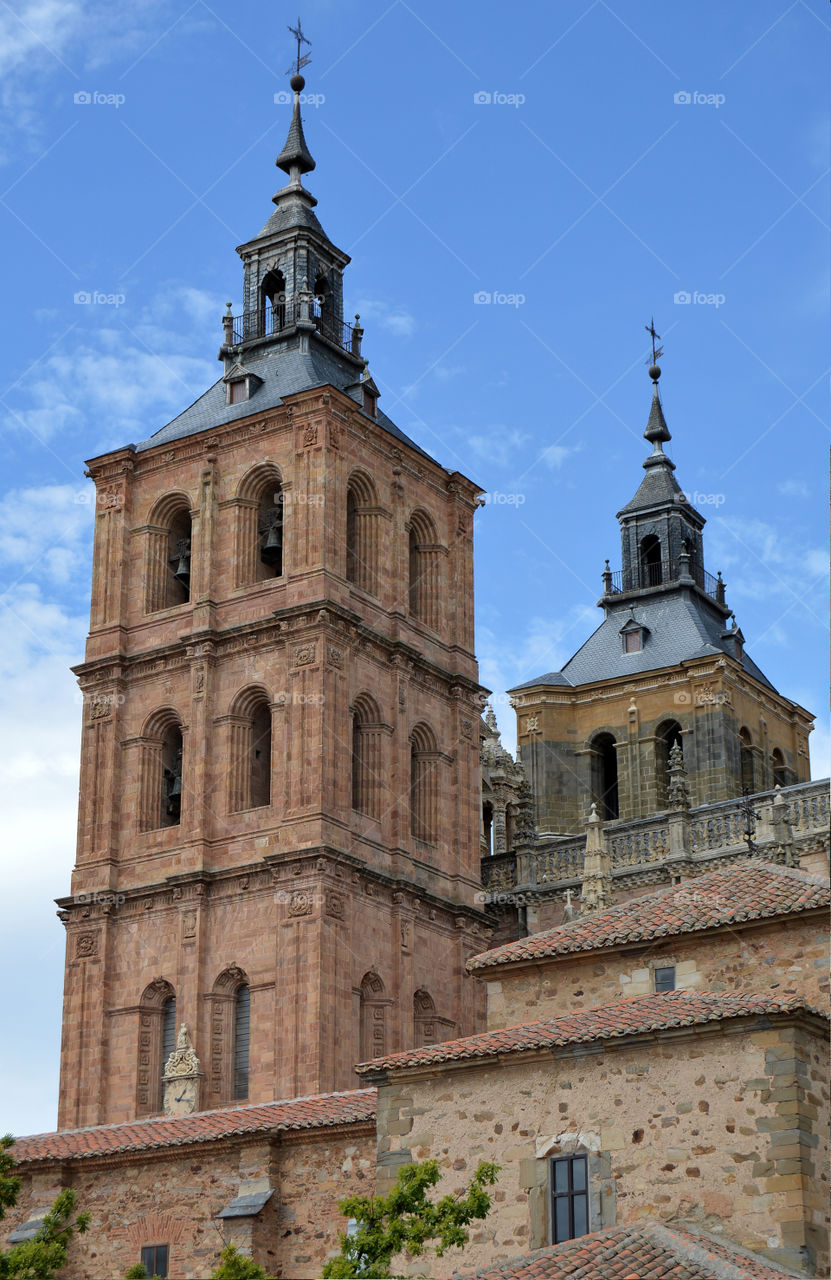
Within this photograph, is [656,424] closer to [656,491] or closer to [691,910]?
[656,491]

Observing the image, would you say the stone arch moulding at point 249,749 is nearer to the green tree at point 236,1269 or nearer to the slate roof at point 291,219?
the slate roof at point 291,219

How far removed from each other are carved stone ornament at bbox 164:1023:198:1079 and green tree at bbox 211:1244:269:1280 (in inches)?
719

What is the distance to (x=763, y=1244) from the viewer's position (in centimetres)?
2397

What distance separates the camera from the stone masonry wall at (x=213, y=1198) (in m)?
30.5

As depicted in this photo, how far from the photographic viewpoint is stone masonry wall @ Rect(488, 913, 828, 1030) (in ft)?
→ 91.0

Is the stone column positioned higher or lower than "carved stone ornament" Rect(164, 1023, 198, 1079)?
higher

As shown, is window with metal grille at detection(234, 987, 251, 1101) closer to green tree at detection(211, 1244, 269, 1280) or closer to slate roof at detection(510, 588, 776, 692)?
slate roof at detection(510, 588, 776, 692)

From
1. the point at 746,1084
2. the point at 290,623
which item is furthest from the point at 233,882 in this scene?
the point at 746,1084

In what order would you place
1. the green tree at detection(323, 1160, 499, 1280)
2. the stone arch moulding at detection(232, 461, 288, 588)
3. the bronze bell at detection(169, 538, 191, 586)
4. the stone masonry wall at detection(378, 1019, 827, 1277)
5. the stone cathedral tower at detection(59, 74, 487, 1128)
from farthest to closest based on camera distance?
the bronze bell at detection(169, 538, 191, 586), the stone arch moulding at detection(232, 461, 288, 588), the stone cathedral tower at detection(59, 74, 487, 1128), the stone masonry wall at detection(378, 1019, 827, 1277), the green tree at detection(323, 1160, 499, 1280)

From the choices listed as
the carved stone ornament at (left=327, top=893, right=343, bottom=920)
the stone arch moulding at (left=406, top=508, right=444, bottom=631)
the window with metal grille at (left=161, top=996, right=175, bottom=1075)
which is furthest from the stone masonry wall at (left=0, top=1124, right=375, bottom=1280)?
the stone arch moulding at (left=406, top=508, right=444, bottom=631)

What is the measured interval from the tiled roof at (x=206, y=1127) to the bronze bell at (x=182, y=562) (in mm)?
18693

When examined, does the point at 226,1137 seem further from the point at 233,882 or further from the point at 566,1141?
the point at 233,882

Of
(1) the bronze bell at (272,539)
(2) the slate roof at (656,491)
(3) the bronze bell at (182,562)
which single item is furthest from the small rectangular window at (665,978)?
(2) the slate roof at (656,491)

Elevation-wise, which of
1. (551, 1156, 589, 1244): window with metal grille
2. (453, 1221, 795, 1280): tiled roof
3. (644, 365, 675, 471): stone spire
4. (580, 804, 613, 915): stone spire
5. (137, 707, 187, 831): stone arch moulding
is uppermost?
(644, 365, 675, 471): stone spire
